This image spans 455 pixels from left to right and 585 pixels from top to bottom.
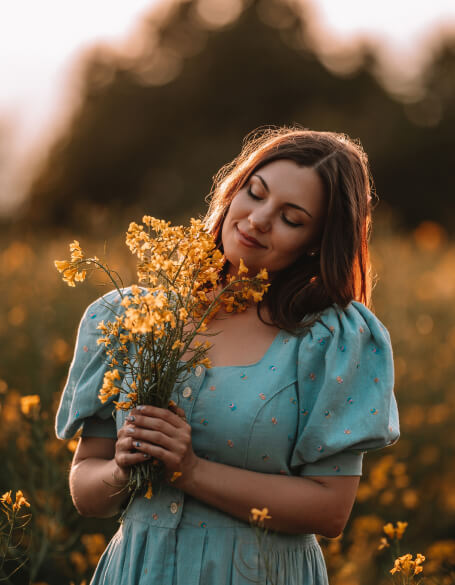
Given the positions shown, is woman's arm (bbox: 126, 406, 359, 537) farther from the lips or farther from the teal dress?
the lips

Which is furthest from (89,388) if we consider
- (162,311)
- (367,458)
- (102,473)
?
(367,458)

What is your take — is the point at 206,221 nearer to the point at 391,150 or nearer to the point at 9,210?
the point at 9,210

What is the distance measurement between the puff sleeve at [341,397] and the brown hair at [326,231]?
0.27 feet

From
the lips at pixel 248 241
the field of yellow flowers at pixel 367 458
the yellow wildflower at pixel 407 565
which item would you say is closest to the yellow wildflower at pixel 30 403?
the field of yellow flowers at pixel 367 458

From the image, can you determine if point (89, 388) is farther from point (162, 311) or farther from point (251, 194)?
point (251, 194)

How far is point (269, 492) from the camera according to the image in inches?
61.2

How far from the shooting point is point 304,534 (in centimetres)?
170

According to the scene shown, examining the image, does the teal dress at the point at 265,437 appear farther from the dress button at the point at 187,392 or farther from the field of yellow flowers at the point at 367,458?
the field of yellow flowers at the point at 367,458

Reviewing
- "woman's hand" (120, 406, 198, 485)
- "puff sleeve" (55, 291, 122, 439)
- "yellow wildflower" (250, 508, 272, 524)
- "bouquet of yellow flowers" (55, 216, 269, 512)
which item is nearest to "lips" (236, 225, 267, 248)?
"bouquet of yellow flowers" (55, 216, 269, 512)

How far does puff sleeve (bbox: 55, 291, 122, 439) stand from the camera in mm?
1700

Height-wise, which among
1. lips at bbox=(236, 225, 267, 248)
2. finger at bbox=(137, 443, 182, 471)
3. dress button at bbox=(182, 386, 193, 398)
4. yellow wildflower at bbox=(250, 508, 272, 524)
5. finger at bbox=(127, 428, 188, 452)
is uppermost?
lips at bbox=(236, 225, 267, 248)

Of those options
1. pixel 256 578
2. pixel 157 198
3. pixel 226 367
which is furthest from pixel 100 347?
pixel 157 198

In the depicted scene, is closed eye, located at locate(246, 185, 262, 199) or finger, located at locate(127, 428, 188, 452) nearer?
finger, located at locate(127, 428, 188, 452)

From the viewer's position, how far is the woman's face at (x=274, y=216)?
5.57 ft
